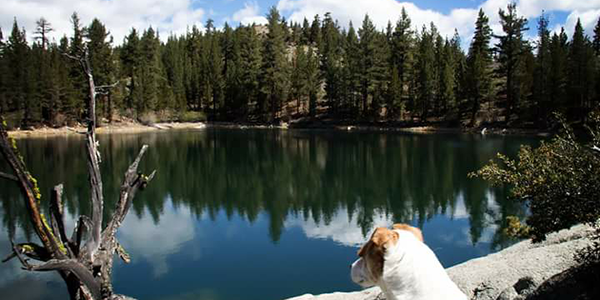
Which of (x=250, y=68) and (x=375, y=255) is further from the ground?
(x=250, y=68)

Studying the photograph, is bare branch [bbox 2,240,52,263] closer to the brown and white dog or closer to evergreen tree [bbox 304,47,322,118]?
the brown and white dog

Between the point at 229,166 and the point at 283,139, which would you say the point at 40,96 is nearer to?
the point at 283,139

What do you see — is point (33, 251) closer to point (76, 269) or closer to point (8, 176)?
point (76, 269)

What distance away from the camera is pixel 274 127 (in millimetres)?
72750

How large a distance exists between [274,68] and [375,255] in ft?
242

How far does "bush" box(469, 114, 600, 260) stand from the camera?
6594 millimetres

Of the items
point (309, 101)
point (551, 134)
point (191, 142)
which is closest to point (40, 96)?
point (191, 142)

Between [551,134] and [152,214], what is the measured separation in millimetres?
40688

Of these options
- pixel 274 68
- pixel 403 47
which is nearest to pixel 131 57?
pixel 274 68

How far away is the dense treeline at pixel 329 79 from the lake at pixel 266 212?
16723 millimetres

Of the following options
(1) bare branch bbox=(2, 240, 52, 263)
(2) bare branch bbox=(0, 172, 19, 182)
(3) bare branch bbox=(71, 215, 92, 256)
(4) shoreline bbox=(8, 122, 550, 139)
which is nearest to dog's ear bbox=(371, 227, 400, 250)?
(2) bare branch bbox=(0, 172, 19, 182)

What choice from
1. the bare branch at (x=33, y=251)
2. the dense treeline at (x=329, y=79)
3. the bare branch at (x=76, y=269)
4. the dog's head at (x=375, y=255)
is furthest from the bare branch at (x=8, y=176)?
the dense treeline at (x=329, y=79)

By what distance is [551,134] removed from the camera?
1815 inches

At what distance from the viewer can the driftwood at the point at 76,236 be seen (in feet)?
20.9
